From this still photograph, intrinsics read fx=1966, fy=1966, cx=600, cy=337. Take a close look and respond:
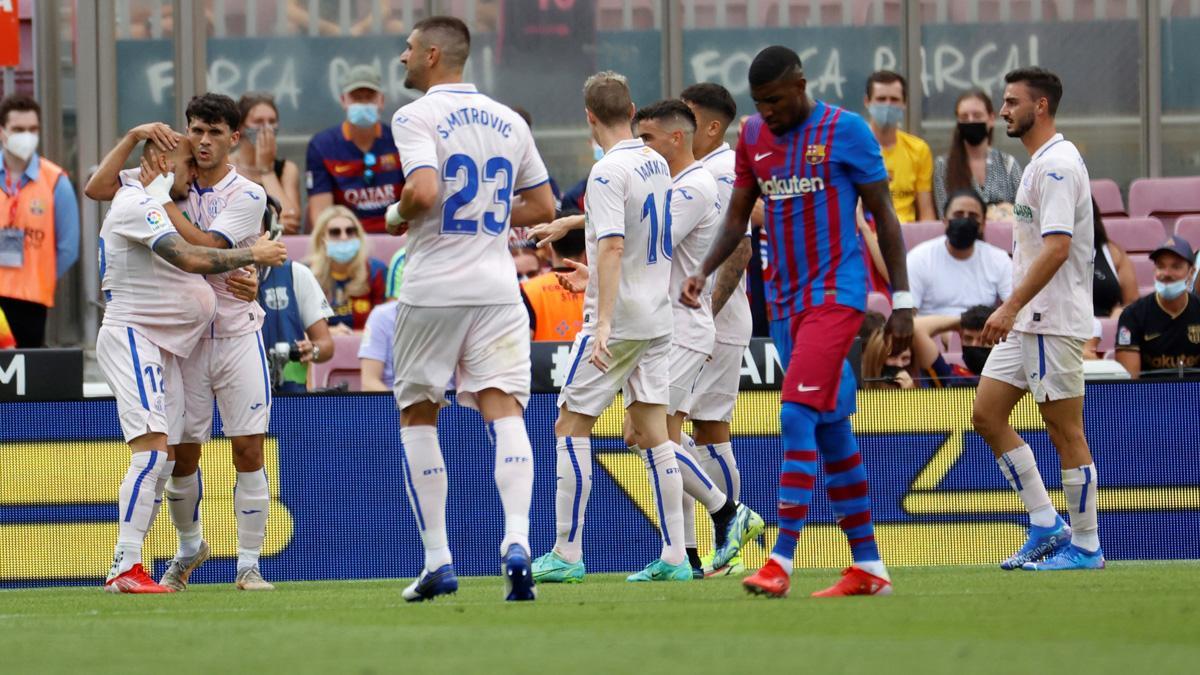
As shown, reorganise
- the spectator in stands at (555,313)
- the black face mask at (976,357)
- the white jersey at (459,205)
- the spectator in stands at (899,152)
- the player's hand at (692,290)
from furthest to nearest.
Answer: the spectator in stands at (899,152)
the black face mask at (976,357)
the spectator in stands at (555,313)
the player's hand at (692,290)
the white jersey at (459,205)

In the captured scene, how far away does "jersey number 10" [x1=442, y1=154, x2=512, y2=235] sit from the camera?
24.3 ft

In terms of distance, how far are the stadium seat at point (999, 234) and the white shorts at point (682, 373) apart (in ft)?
19.1

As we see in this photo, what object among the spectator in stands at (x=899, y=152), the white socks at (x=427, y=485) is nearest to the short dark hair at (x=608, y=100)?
the white socks at (x=427, y=485)

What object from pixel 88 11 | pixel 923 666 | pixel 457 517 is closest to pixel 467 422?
pixel 457 517

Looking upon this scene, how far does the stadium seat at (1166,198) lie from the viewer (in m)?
16.4

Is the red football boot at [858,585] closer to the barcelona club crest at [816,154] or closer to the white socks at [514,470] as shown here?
the white socks at [514,470]

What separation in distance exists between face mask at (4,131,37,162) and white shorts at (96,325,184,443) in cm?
516

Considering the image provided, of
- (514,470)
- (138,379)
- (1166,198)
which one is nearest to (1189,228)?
(1166,198)

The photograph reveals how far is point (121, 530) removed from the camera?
354 inches

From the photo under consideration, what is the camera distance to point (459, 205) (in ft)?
24.3

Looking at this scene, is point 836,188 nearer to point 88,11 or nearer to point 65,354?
point 65,354

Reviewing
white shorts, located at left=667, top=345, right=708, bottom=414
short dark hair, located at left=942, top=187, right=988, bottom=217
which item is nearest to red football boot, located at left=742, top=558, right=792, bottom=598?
white shorts, located at left=667, top=345, right=708, bottom=414

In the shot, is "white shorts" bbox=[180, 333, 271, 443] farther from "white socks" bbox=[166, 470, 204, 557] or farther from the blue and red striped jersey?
the blue and red striped jersey

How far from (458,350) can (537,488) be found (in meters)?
3.70
